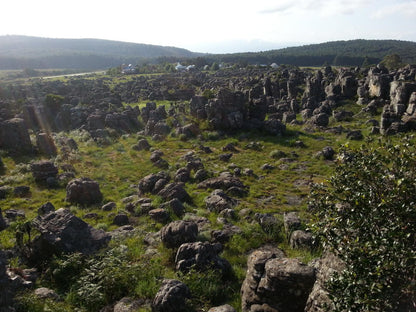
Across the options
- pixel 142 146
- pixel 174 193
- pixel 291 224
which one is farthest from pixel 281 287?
pixel 142 146

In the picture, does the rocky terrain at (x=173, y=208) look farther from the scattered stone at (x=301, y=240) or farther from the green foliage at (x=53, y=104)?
the green foliage at (x=53, y=104)

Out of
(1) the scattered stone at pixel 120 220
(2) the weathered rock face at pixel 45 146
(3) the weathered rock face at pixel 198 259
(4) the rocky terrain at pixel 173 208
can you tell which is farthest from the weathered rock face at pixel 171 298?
(2) the weathered rock face at pixel 45 146

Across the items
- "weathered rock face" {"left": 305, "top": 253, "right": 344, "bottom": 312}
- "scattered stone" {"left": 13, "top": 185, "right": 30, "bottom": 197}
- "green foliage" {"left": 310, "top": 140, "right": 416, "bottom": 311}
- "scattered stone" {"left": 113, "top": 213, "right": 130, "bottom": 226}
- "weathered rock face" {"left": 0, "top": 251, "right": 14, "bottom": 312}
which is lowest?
"scattered stone" {"left": 13, "top": 185, "right": 30, "bottom": 197}

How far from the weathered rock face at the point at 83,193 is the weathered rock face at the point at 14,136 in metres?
17.4

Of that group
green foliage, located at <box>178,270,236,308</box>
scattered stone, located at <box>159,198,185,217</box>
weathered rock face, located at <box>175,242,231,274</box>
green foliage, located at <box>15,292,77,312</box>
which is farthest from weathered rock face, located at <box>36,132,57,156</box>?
green foliage, located at <box>178,270,236,308</box>

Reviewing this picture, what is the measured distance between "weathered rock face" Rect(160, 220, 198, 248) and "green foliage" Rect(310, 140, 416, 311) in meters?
7.23

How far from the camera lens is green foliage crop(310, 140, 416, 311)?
17.8ft

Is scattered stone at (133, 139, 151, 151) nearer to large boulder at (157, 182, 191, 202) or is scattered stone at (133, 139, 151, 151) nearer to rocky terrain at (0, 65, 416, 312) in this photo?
rocky terrain at (0, 65, 416, 312)

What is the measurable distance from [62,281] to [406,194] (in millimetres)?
11907

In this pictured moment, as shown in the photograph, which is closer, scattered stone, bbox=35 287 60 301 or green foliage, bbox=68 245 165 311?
scattered stone, bbox=35 287 60 301

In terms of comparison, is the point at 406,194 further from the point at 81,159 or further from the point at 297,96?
the point at 297,96

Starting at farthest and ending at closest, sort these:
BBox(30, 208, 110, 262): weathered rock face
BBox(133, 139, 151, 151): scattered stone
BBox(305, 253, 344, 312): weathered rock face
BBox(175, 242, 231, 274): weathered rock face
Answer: BBox(133, 139, 151, 151): scattered stone, BBox(30, 208, 110, 262): weathered rock face, BBox(175, 242, 231, 274): weathered rock face, BBox(305, 253, 344, 312): weathered rock face

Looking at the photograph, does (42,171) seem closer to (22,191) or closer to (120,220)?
(22,191)

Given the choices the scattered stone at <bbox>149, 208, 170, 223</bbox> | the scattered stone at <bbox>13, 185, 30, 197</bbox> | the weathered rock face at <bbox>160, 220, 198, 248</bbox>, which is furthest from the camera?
the scattered stone at <bbox>13, 185, 30, 197</bbox>
